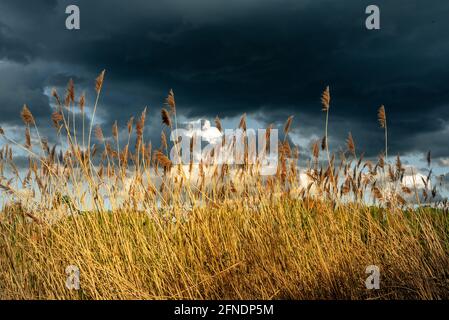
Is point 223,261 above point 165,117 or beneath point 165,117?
beneath

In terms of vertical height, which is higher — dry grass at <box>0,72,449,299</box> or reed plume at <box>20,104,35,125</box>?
reed plume at <box>20,104,35,125</box>

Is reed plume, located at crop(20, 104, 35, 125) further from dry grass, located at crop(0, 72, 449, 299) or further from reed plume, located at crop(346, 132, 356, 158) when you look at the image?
reed plume, located at crop(346, 132, 356, 158)

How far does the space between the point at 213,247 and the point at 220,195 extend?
3.01 ft

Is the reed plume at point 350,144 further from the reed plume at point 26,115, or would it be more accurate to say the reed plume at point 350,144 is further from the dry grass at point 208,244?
the reed plume at point 26,115

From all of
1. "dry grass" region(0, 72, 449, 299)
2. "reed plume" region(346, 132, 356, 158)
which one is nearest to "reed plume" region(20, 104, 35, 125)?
"dry grass" region(0, 72, 449, 299)

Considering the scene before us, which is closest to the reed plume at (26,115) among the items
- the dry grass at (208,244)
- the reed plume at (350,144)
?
the dry grass at (208,244)

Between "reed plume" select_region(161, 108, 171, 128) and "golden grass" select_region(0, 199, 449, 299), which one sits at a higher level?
"reed plume" select_region(161, 108, 171, 128)

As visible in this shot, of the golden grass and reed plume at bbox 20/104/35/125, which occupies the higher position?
reed plume at bbox 20/104/35/125

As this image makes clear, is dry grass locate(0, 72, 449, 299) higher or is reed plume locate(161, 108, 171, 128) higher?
reed plume locate(161, 108, 171, 128)

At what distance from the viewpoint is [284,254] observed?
464 centimetres

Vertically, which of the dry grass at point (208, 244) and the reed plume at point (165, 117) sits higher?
the reed plume at point (165, 117)

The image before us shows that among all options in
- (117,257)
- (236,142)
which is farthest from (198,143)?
(117,257)
